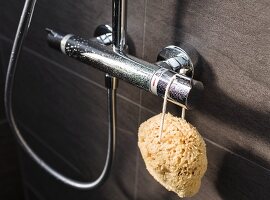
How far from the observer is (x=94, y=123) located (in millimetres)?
744

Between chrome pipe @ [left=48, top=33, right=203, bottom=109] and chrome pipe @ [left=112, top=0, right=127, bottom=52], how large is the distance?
2cm

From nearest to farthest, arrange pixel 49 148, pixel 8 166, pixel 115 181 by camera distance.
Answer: pixel 115 181 < pixel 49 148 < pixel 8 166

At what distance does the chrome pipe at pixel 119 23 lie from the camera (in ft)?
1.55

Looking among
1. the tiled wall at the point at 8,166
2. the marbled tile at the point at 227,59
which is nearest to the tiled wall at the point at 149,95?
the marbled tile at the point at 227,59

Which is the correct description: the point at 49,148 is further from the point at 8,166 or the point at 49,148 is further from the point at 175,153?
the point at 175,153

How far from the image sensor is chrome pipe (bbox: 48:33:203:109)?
41 centimetres

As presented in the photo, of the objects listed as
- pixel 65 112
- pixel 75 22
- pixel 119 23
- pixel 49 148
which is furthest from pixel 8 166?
pixel 119 23

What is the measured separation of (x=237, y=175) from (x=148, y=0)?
0.30 metres

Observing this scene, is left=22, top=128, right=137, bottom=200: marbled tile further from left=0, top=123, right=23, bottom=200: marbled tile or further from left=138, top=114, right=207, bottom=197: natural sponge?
left=138, top=114, right=207, bottom=197: natural sponge

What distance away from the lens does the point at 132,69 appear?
447mm

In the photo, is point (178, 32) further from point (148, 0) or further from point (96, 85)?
point (96, 85)

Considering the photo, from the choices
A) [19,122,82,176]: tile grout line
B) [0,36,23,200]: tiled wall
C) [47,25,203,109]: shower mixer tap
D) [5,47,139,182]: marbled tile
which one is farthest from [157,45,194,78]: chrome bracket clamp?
[0,36,23,200]: tiled wall

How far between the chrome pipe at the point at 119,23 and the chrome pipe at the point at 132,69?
2 cm

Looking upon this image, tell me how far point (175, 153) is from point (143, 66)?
120 millimetres
